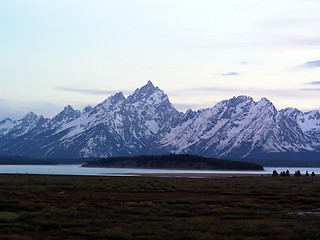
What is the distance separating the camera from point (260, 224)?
1886 inches

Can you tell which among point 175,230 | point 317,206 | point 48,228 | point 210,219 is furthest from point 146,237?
point 317,206

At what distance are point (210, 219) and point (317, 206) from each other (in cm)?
2347

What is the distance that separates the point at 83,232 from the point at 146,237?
500 centimetres

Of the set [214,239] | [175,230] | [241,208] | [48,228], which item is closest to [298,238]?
[214,239]

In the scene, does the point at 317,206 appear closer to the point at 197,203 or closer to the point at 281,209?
the point at 281,209

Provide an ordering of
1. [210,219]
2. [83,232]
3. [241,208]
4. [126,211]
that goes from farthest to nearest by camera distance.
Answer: [241,208] < [126,211] < [210,219] < [83,232]

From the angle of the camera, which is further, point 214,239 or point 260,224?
point 260,224

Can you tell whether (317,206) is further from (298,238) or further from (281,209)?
(298,238)

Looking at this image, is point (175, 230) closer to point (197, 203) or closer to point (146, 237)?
point (146, 237)

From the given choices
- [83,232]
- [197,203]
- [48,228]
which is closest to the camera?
[83,232]

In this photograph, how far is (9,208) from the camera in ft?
196

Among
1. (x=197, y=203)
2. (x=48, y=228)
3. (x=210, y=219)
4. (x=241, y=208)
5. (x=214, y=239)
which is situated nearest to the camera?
(x=214, y=239)

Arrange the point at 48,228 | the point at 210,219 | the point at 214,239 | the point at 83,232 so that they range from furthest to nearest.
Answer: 1. the point at 210,219
2. the point at 48,228
3. the point at 83,232
4. the point at 214,239

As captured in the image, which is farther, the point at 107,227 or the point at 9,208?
the point at 9,208
